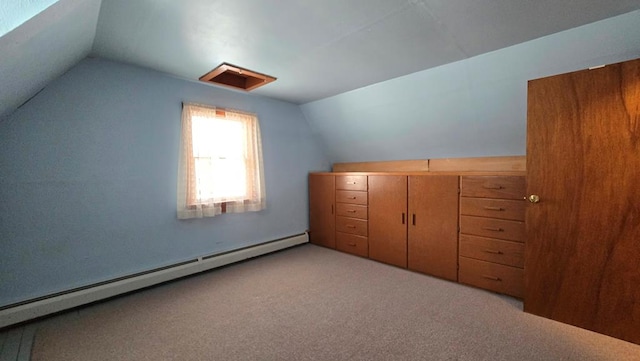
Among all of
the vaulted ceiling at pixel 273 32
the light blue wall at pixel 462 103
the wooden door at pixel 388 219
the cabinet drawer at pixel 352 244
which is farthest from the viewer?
the cabinet drawer at pixel 352 244

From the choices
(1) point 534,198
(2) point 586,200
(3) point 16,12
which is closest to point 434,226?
(1) point 534,198

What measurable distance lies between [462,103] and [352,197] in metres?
1.72

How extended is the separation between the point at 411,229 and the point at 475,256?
676 mm

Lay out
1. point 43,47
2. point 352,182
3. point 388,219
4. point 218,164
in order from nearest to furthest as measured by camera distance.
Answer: point 43,47, point 218,164, point 388,219, point 352,182

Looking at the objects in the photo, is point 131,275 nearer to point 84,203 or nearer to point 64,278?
point 64,278

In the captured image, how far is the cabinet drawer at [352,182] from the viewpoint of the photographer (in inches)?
133

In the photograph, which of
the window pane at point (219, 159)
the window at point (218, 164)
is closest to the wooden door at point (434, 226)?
the window at point (218, 164)

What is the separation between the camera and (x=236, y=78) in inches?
112

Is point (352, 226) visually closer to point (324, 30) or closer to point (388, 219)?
point (388, 219)

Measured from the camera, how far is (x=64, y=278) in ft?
6.91

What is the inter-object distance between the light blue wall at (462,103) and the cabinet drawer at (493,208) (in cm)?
76

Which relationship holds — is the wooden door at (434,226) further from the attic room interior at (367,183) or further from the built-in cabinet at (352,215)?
the built-in cabinet at (352,215)

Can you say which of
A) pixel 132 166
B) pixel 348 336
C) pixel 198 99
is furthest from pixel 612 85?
pixel 132 166

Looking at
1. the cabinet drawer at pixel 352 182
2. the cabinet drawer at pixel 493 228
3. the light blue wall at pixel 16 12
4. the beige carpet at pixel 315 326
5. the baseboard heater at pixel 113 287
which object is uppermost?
the light blue wall at pixel 16 12
